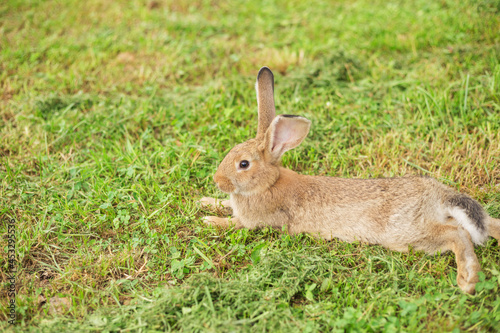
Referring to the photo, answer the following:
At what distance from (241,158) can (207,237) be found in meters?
0.87

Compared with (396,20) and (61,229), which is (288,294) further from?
(396,20)

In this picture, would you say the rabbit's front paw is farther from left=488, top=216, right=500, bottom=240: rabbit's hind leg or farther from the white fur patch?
left=488, top=216, right=500, bottom=240: rabbit's hind leg

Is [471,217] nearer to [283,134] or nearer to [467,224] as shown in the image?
[467,224]

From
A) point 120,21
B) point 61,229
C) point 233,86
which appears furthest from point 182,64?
point 61,229

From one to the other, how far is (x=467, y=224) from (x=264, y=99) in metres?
2.30

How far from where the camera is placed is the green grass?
3348 mm

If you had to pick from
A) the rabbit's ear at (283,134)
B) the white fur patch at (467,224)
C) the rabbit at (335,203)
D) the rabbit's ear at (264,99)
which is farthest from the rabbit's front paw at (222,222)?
the white fur patch at (467,224)

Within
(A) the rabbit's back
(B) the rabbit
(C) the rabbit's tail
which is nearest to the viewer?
(C) the rabbit's tail

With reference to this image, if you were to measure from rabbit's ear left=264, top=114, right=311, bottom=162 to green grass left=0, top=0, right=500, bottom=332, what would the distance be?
753 mm

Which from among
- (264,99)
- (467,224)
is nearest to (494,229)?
(467,224)

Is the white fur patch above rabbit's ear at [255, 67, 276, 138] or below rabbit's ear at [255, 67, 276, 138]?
below

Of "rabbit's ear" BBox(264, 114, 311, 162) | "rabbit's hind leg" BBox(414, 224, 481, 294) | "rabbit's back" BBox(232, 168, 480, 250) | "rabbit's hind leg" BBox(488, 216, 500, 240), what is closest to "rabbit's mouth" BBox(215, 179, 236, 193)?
"rabbit's back" BBox(232, 168, 480, 250)

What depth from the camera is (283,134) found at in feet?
13.5

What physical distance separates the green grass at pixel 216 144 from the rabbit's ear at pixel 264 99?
74 centimetres
